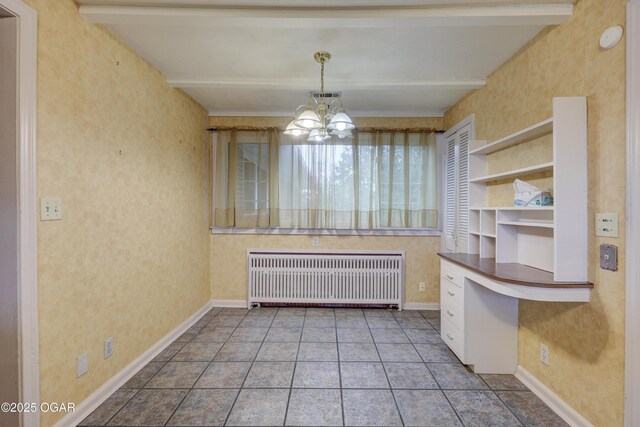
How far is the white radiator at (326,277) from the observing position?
11.9 ft

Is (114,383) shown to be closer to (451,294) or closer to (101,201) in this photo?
(101,201)

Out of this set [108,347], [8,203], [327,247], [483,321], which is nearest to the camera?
[8,203]

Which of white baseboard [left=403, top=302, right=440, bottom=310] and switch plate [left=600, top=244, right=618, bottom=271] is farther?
white baseboard [left=403, top=302, right=440, bottom=310]

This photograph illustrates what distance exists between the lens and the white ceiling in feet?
5.78

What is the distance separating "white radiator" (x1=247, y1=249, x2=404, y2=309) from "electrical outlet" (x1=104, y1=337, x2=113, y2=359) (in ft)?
5.72

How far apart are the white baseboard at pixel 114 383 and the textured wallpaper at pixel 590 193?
307 cm

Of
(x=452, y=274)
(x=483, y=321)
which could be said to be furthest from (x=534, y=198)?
(x=483, y=321)

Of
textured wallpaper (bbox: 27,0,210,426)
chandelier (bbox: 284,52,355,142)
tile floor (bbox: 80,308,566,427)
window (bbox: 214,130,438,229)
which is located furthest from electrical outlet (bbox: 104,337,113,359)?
chandelier (bbox: 284,52,355,142)

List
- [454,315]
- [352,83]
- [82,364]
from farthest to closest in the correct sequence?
[352,83] < [454,315] < [82,364]

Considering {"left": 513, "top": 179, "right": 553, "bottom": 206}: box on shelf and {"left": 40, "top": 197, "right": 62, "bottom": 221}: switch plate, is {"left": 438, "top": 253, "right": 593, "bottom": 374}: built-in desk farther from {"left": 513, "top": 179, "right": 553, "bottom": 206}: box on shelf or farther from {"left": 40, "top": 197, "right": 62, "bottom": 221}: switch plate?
{"left": 40, "top": 197, "right": 62, "bottom": 221}: switch plate

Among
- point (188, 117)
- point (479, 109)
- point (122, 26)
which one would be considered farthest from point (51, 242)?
point (479, 109)

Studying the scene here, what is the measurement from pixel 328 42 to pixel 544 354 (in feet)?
9.02

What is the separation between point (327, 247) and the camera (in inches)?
146

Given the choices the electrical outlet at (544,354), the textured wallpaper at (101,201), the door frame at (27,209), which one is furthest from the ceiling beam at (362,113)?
the electrical outlet at (544,354)
